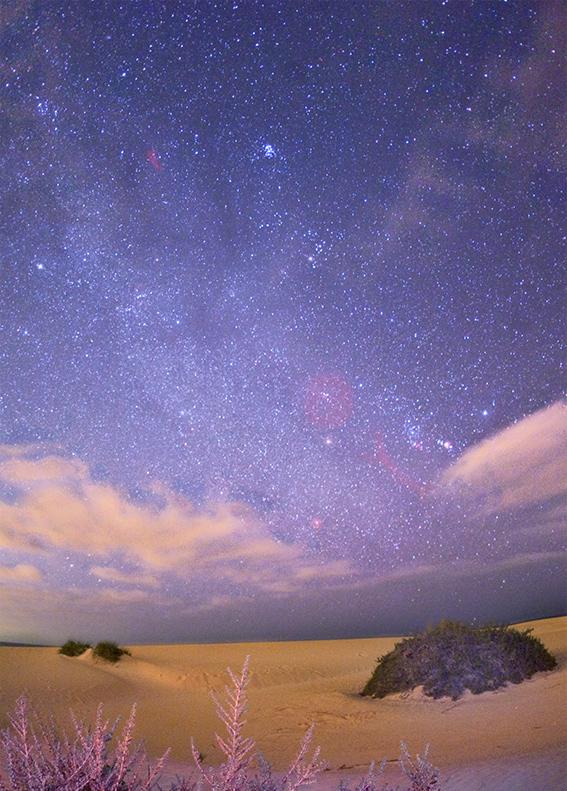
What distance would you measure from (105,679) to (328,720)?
26.5 feet

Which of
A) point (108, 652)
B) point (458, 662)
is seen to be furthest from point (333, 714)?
point (108, 652)

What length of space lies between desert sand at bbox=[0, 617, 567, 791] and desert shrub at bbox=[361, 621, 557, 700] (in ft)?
1.05

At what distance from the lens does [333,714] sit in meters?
11.3

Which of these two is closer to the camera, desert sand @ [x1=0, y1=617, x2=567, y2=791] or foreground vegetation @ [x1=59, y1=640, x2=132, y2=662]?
desert sand @ [x1=0, y1=617, x2=567, y2=791]

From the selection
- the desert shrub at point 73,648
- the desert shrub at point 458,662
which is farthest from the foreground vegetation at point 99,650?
the desert shrub at point 458,662

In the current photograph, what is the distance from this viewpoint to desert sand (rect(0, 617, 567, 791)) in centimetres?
666

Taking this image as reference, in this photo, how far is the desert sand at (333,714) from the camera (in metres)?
6.66

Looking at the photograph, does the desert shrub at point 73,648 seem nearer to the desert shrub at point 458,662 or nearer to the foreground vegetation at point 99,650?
the foreground vegetation at point 99,650

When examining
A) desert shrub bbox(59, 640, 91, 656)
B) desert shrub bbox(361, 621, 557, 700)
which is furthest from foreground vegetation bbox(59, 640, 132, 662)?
desert shrub bbox(361, 621, 557, 700)

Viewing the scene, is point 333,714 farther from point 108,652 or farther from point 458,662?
point 108,652

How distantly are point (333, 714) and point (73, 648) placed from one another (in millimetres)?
13454

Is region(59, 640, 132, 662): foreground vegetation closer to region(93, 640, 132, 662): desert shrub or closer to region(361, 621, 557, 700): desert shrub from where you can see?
region(93, 640, 132, 662): desert shrub

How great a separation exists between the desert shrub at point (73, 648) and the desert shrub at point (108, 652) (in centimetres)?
60

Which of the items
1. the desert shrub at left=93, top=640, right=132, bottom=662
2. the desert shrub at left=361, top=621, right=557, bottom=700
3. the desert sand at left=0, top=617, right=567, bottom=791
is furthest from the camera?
the desert shrub at left=93, top=640, right=132, bottom=662
